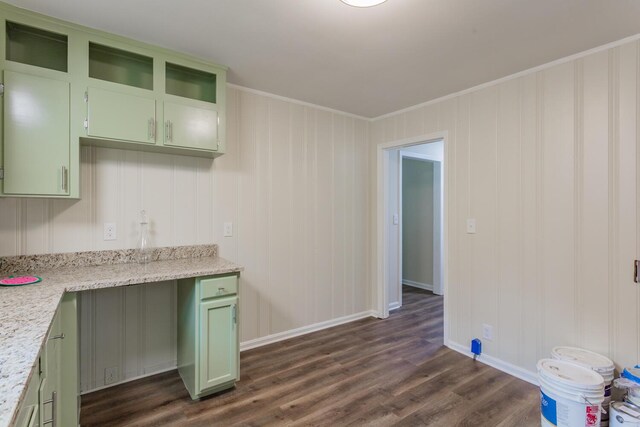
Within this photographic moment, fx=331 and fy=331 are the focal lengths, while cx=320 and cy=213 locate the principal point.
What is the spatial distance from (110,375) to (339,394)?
5.39 feet

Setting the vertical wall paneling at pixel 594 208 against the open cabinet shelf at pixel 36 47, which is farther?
the vertical wall paneling at pixel 594 208

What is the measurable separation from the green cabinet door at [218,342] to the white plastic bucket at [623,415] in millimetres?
2254

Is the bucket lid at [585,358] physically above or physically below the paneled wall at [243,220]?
below

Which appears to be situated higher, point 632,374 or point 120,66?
point 120,66

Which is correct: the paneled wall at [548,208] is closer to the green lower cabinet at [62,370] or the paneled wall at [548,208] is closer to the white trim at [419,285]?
the white trim at [419,285]

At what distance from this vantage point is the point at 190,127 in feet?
7.82

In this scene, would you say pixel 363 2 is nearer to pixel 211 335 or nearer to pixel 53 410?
pixel 211 335

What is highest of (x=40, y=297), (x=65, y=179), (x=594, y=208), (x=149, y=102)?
(x=149, y=102)

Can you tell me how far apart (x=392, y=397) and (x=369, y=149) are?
263 cm

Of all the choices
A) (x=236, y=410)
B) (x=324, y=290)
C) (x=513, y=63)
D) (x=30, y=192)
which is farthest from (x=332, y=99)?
(x=236, y=410)

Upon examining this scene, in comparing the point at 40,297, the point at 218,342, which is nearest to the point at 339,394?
the point at 218,342

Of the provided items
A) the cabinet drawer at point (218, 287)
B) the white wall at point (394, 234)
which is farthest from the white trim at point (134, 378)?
the white wall at point (394, 234)

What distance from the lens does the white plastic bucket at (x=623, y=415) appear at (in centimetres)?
175

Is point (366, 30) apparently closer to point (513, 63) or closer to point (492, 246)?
point (513, 63)
